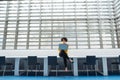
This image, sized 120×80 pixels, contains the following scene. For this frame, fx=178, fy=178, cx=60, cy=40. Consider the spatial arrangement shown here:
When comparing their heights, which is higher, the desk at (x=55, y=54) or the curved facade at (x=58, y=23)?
the curved facade at (x=58, y=23)

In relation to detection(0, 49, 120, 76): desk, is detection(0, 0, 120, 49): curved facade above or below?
above

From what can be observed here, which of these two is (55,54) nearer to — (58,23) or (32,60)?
(32,60)

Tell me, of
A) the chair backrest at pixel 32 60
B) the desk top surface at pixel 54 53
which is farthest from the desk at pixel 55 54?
the chair backrest at pixel 32 60

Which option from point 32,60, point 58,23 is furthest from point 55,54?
point 58,23

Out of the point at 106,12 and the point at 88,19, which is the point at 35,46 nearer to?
the point at 88,19

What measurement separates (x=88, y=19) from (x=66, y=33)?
2.61 metres

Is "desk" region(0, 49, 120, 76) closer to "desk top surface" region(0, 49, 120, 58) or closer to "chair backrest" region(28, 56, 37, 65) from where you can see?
"desk top surface" region(0, 49, 120, 58)

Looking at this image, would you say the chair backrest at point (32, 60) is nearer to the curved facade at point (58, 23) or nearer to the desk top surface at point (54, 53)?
the desk top surface at point (54, 53)

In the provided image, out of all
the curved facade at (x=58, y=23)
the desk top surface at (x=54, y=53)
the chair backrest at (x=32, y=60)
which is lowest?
the chair backrest at (x=32, y=60)

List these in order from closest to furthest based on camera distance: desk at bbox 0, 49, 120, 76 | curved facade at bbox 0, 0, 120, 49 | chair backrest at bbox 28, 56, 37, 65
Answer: chair backrest at bbox 28, 56, 37, 65
desk at bbox 0, 49, 120, 76
curved facade at bbox 0, 0, 120, 49

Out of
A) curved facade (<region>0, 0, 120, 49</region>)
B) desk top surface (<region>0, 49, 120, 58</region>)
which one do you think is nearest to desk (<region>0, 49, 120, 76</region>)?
desk top surface (<region>0, 49, 120, 58</region>)

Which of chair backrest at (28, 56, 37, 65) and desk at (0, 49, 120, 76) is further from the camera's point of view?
desk at (0, 49, 120, 76)

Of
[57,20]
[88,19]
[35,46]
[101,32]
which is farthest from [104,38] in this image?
[35,46]

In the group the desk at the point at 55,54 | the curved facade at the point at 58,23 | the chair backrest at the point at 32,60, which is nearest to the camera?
the chair backrest at the point at 32,60
